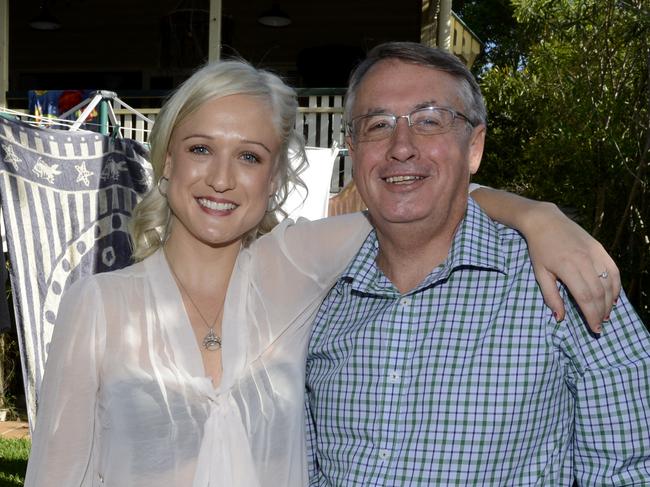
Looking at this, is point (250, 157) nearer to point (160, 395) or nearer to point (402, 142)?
point (402, 142)

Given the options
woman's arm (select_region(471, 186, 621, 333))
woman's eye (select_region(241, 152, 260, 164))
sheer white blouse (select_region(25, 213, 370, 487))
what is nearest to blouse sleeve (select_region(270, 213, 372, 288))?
sheer white blouse (select_region(25, 213, 370, 487))

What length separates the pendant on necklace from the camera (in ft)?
6.80

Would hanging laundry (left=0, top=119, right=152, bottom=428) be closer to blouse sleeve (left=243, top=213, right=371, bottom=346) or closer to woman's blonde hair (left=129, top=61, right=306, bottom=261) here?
woman's blonde hair (left=129, top=61, right=306, bottom=261)

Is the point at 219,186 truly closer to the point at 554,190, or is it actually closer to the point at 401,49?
the point at 401,49

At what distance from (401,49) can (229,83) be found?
456 millimetres

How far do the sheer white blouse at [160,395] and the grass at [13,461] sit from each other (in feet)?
14.2

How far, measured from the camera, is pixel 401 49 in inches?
81.7

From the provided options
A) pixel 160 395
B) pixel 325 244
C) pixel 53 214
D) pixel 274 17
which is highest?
pixel 274 17

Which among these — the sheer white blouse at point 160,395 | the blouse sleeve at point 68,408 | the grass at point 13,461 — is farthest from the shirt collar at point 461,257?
the grass at point 13,461

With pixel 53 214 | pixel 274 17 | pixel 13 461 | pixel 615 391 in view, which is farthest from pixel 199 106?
pixel 274 17

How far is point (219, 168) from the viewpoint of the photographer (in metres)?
2.08

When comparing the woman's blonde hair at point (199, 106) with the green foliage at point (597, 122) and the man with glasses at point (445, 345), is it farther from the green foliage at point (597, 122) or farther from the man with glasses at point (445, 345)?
the green foliage at point (597, 122)

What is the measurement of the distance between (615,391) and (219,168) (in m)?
1.09

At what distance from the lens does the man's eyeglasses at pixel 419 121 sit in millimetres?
2025
